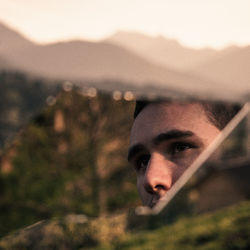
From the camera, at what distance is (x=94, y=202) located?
1.41 m

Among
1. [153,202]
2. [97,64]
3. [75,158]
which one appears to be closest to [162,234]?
[75,158]

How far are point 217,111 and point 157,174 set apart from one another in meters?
0.17

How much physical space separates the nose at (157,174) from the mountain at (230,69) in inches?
7.6

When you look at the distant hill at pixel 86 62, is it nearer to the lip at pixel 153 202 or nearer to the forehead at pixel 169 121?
the forehead at pixel 169 121

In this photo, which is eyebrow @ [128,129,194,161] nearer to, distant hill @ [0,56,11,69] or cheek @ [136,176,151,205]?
cheek @ [136,176,151,205]

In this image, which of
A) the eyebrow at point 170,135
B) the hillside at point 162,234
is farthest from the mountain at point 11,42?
the hillside at point 162,234

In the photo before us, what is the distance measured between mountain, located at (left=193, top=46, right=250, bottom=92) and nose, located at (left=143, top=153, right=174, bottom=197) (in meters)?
0.19

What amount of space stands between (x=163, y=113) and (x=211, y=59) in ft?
0.47

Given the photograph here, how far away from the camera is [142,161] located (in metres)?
0.68

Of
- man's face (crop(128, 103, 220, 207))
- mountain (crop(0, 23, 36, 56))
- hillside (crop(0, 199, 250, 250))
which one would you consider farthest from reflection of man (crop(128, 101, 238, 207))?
hillside (crop(0, 199, 250, 250))

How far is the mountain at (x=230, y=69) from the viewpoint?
69 centimetres

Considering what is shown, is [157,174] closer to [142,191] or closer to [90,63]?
[142,191]

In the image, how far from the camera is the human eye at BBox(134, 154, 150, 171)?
678mm

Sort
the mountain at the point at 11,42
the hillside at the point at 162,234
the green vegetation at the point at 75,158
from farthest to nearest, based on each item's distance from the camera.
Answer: the hillside at the point at 162,234 → the green vegetation at the point at 75,158 → the mountain at the point at 11,42
